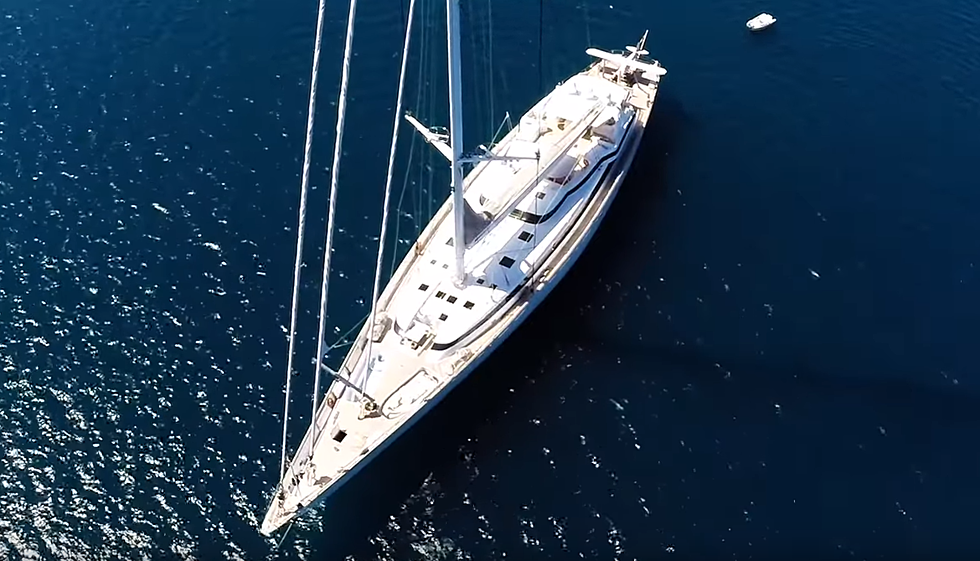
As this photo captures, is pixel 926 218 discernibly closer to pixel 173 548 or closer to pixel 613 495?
pixel 613 495

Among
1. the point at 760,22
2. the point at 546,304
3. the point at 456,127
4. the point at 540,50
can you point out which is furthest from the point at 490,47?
the point at 456,127

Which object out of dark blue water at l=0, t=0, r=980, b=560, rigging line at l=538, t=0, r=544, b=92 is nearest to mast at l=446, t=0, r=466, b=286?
dark blue water at l=0, t=0, r=980, b=560

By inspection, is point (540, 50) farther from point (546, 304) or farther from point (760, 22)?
point (546, 304)

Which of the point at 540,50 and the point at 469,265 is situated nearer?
the point at 469,265

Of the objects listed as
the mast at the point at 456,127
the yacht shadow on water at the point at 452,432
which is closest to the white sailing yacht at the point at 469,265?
the mast at the point at 456,127

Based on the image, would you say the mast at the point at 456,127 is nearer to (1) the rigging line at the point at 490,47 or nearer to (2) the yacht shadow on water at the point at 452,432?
(2) the yacht shadow on water at the point at 452,432

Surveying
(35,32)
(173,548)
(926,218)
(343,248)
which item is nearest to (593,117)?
(343,248)

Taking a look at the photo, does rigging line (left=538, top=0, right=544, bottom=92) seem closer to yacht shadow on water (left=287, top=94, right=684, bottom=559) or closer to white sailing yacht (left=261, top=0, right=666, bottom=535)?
white sailing yacht (left=261, top=0, right=666, bottom=535)
